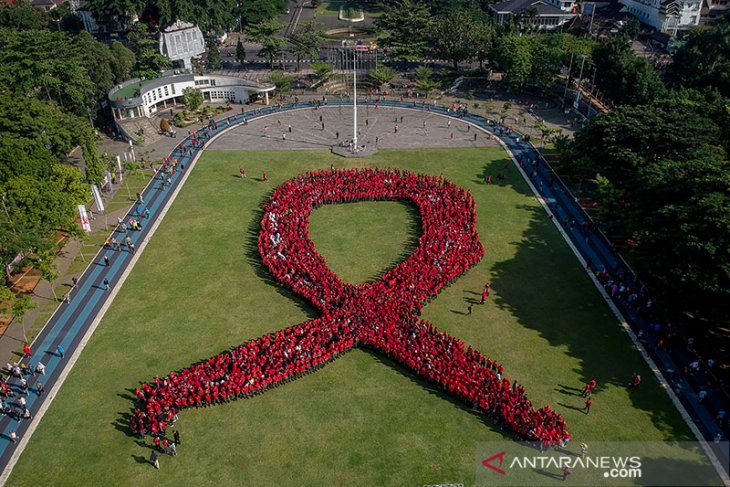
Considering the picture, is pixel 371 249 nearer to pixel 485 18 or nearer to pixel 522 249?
pixel 522 249

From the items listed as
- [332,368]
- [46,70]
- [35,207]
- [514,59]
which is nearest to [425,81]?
[514,59]

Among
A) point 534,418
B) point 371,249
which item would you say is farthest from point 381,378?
point 371,249

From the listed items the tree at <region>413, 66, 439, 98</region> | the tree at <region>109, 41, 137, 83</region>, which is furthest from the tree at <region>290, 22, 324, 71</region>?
the tree at <region>109, 41, 137, 83</region>

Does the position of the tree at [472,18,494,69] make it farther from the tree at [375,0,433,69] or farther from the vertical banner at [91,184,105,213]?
the vertical banner at [91,184,105,213]

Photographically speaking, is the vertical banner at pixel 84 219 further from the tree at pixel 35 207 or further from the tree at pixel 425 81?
the tree at pixel 425 81

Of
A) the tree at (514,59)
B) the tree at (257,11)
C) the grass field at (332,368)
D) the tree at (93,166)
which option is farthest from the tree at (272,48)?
the grass field at (332,368)
